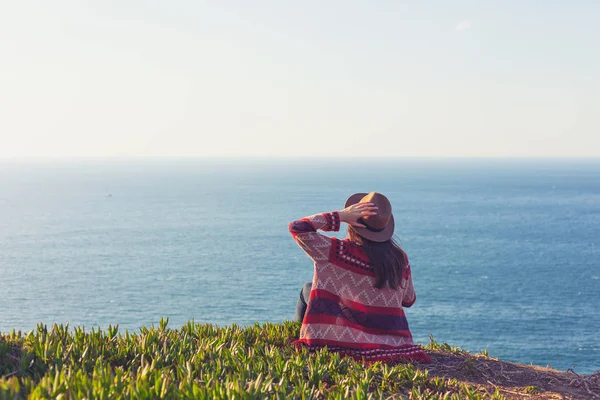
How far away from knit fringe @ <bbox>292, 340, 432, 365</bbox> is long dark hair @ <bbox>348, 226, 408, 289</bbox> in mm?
755

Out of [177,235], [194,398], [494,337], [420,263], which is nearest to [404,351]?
[194,398]

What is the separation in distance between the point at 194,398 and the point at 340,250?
10.9 feet

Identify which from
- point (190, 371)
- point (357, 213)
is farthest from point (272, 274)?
point (190, 371)

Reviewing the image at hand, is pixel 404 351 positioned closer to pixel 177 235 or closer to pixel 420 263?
pixel 420 263

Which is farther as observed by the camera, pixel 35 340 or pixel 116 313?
pixel 116 313

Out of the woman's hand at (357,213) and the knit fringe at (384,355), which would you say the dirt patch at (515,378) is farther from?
the woman's hand at (357,213)

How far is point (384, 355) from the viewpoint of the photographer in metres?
7.05

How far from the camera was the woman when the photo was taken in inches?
279

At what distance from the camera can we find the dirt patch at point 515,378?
20.9 feet

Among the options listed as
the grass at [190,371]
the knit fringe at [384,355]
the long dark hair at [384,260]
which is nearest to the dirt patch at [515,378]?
the knit fringe at [384,355]

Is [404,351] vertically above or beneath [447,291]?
above

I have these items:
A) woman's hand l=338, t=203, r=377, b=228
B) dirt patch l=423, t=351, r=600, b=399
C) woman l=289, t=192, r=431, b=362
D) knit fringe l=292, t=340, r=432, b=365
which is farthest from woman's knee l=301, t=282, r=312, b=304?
dirt patch l=423, t=351, r=600, b=399

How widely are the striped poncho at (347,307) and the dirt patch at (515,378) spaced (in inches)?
15.6

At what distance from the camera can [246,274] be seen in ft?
337
